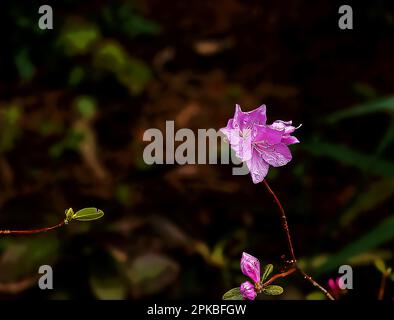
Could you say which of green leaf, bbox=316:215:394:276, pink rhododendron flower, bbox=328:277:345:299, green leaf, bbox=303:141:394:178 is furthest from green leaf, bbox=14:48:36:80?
pink rhododendron flower, bbox=328:277:345:299

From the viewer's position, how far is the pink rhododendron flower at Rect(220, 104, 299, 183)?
19.1 inches

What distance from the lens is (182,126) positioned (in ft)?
6.81

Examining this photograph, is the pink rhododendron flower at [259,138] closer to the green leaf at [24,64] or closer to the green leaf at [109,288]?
the green leaf at [109,288]

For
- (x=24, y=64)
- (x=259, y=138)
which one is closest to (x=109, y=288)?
(x=24, y=64)

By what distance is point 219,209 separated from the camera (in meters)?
1.89

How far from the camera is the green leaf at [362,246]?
53.7 inches

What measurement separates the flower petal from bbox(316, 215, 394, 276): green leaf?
90cm

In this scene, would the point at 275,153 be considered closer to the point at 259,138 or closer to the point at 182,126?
the point at 259,138

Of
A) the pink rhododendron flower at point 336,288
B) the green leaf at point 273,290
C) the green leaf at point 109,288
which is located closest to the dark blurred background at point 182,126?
the green leaf at point 109,288

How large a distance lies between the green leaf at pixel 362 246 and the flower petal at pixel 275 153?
898mm

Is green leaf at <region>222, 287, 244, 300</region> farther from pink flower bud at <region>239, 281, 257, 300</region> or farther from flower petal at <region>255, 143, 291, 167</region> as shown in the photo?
flower petal at <region>255, 143, 291, 167</region>

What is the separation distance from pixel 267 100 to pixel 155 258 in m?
0.76

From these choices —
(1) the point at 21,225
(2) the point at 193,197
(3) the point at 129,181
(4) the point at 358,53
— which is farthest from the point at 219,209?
(4) the point at 358,53

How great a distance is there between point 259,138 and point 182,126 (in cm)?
158
